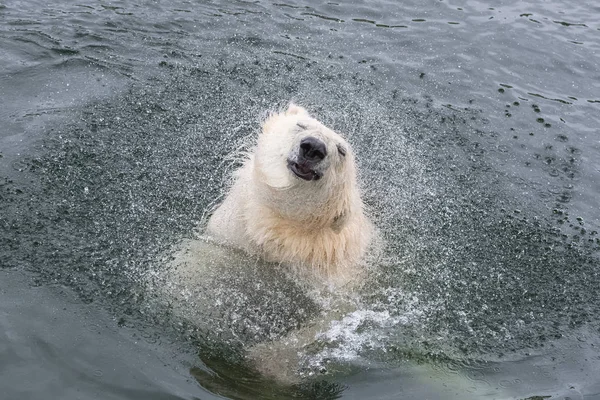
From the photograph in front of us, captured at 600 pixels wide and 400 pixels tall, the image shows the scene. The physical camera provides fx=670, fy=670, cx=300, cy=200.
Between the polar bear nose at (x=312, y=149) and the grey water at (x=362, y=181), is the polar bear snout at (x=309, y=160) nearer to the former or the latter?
the polar bear nose at (x=312, y=149)

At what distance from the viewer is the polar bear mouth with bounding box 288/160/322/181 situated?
5556 millimetres

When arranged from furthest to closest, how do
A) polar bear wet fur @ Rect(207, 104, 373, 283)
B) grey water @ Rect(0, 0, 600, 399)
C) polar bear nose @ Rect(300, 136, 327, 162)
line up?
grey water @ Rect(0, 0, 600, 399)
polar bear wet fur @ Rect(207, 104, 373, 283)
polar bear nose @ Rect(300, 136, 327, 162)

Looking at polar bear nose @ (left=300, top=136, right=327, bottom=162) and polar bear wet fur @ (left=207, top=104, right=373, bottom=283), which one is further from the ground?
polar bear nose @ (left=300, top=136, right=327, bottom=162)

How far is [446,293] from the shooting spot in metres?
7.07

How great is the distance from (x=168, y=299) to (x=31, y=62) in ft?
17.2

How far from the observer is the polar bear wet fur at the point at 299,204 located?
568 centimetres

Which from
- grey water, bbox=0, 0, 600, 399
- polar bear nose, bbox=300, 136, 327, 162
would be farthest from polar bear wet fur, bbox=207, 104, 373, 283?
grey water, bbox=0, 0, 600, 399

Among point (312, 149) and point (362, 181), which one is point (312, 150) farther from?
point (362, 181)

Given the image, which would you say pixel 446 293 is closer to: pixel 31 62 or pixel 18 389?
pixel 18 389

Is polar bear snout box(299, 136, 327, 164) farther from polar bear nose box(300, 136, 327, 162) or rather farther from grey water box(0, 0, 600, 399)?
grey water box(0, 0, 600, 399)

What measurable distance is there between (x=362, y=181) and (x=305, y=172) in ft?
10.3

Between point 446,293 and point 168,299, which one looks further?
point 446,293

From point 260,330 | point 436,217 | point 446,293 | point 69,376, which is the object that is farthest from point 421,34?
point 69,376

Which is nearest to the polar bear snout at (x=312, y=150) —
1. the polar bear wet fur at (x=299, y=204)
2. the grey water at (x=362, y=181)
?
the polar bear wet fur at (x=299, y=204)
